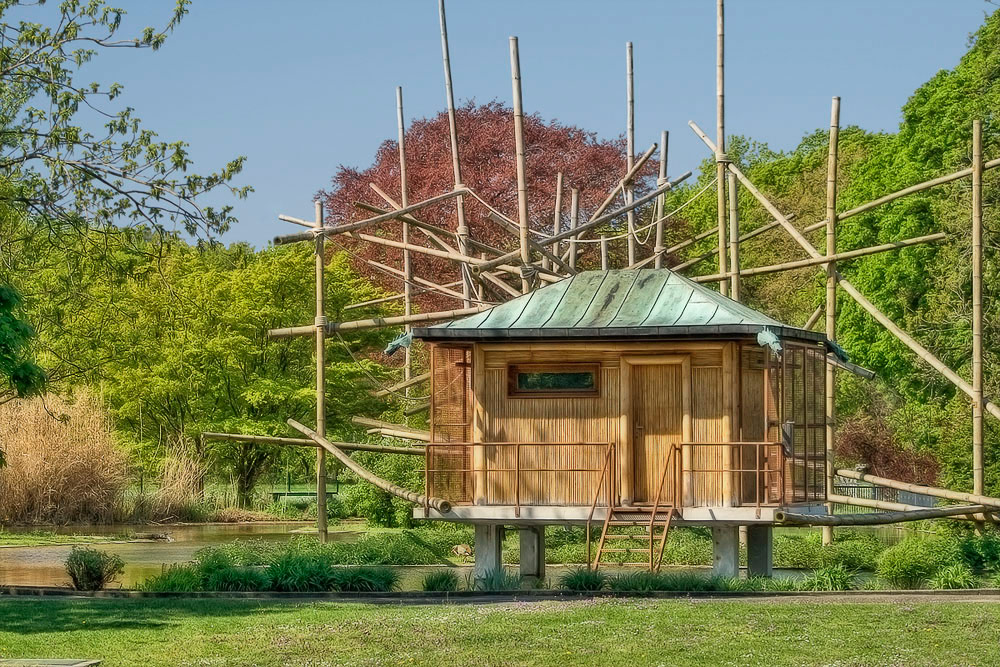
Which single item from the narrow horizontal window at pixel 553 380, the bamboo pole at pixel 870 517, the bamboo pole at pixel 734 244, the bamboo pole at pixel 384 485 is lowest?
the bamboo pole at pixel 870 517

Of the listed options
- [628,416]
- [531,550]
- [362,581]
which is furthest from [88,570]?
[628,416]

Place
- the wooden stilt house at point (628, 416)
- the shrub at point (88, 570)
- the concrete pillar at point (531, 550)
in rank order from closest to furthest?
the shrub at point (88, 570), the wooden stilt house at point (628, 416), the concrete pillar at point (531, 550)

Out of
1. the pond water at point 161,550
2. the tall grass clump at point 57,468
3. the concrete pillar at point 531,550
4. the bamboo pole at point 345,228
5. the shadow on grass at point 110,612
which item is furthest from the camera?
the tall grass clump at point 57,468

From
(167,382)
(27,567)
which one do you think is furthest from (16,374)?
(167,382)

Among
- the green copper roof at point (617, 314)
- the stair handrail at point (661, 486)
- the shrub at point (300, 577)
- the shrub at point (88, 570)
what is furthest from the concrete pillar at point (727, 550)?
the shrub at point (88, 570)

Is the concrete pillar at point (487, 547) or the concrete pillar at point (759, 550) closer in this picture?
the concrete pillar at point (759, 550)

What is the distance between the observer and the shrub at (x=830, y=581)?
64.1ft

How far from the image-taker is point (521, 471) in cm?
2186

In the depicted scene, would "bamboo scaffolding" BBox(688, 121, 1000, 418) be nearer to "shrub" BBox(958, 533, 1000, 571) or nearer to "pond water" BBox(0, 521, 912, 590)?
"shrub" BBox(958, 533, 1000, 571)

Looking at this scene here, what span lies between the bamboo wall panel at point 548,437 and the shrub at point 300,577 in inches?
129

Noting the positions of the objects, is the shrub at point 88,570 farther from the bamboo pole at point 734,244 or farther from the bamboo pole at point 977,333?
the bamboo pole at point 977,333

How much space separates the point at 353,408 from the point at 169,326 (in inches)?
233

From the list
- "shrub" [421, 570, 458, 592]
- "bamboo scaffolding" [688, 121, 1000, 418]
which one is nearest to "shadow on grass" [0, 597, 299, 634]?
"shrub" [421, 570, 458, 592]

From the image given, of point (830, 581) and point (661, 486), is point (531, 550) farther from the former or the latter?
point (830, 581)
